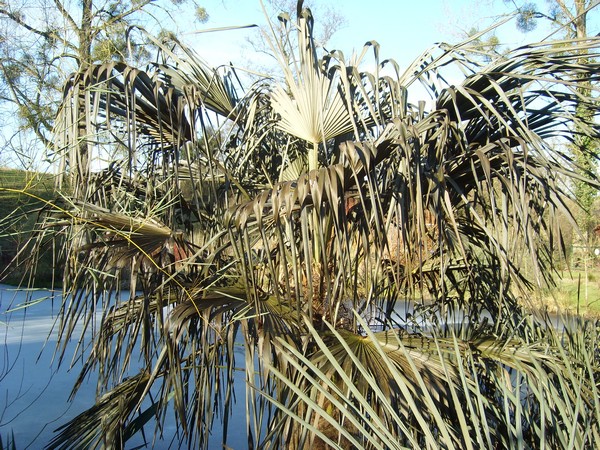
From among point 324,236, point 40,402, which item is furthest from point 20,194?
point 40,402

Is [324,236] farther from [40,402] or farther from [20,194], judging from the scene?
[40,402]

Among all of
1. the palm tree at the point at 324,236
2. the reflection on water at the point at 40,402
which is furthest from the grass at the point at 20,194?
the reflection on water at the point at 40,402

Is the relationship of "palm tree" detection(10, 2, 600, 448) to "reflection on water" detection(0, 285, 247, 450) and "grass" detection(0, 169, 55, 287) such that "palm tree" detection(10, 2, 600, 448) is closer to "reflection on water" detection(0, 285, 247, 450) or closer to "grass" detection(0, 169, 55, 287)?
"grass" detection(0, 169, 55, 287)

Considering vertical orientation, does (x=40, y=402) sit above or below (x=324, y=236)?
below

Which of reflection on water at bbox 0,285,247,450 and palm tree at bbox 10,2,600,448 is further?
reflection on water at bbox 0,285,247,450

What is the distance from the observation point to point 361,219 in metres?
1.76

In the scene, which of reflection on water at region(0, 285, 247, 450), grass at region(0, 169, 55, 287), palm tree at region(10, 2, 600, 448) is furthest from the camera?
reflection on water at region(0, 285, 247, 450)

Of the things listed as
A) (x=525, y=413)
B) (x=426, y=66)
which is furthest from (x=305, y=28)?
(x=525, y=413)

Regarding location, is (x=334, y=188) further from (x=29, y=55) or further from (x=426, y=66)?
(x=29, y=55)

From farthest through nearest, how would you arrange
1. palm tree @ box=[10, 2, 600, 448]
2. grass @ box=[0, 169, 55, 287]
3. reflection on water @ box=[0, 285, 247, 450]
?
reflection on water @ box=[0, 285, 247, 450], palm tree @ box=[10, 2, 600, 448], grass @ box=[0, 169, 55, 287]

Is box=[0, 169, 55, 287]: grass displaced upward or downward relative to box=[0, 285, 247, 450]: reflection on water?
upward

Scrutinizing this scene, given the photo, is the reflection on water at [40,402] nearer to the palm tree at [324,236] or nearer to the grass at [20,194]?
the grass at [20,194]

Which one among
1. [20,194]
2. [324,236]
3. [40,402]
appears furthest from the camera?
[40,402]

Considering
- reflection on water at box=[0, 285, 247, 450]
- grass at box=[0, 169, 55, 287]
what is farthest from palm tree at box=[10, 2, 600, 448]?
reflection on water at box=[0, 285, 247, 450]
